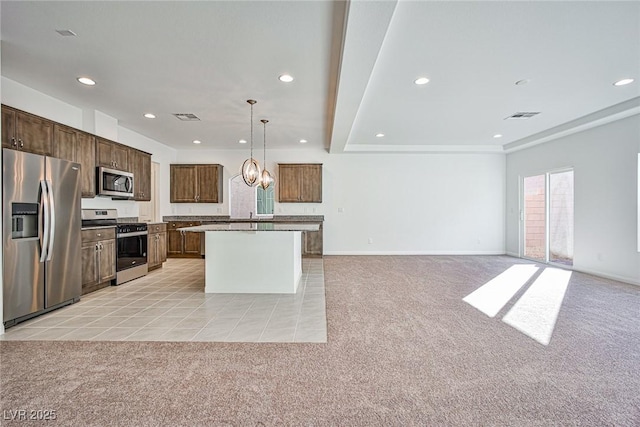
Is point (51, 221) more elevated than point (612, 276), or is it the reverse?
point (51, 221)

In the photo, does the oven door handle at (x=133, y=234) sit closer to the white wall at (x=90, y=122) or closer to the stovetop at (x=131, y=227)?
the stovetop at (x=131, y=227)

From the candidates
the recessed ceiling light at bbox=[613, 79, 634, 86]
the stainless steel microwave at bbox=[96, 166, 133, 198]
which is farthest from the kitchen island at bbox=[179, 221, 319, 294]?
the recessed ceiling light at bbox=[613, 79, 634, 86]

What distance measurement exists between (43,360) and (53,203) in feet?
5.75

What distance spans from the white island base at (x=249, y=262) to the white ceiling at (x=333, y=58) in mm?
1905

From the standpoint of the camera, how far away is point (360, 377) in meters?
2.04

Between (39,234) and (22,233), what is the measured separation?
14 centimetres

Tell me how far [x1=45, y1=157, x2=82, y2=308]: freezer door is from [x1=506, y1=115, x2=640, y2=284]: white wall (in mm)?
7652

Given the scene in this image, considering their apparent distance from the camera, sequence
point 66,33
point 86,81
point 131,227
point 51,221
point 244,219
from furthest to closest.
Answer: point 244,219
point 131,227
point 86,81
point 51,221
point 66,33

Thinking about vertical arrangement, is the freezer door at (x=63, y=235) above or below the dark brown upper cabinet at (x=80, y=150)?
below

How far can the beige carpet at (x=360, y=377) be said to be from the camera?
167 cm

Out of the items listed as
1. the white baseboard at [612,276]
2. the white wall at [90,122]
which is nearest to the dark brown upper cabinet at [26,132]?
the white wall at [90,122]

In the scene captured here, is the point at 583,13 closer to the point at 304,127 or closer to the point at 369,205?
the point at 304,127

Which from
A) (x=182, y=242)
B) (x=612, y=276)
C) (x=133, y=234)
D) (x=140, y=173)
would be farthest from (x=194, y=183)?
(x=612, y=276)

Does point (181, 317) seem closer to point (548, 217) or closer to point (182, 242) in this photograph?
point (182, 242)
